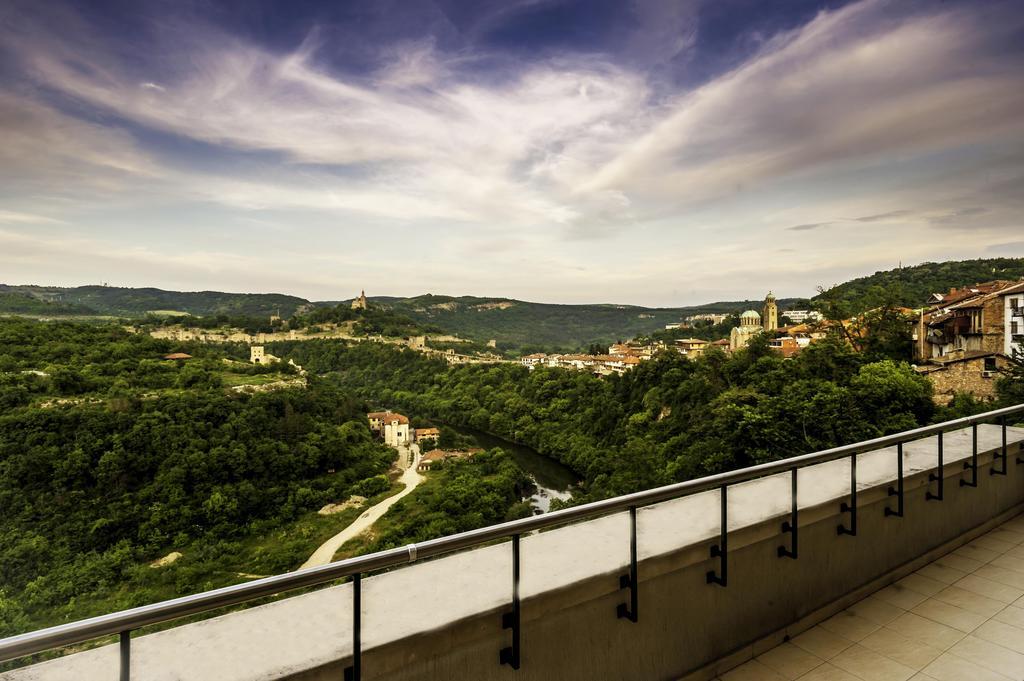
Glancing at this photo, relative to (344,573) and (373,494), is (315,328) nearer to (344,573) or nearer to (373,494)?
(373,494)

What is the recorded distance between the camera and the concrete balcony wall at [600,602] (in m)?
1.21

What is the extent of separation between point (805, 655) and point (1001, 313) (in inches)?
990

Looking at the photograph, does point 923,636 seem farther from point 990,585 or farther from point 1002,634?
point 990,585

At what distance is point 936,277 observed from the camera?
42.1 meters

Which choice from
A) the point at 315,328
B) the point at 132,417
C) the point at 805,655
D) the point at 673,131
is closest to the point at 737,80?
the point at 673,131

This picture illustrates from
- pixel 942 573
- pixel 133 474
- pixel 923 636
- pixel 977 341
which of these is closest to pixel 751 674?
pixel 923 636

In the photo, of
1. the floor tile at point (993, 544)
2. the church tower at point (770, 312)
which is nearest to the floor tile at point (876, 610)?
the floor tile at point (993, 544)

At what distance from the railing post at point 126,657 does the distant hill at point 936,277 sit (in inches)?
1331

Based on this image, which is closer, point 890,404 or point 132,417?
point 890,404

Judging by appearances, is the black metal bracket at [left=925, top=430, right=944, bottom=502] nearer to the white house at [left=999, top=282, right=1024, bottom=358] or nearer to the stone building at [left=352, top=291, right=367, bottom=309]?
the white house at [left=999, top=282, right=1024, bottom=358]

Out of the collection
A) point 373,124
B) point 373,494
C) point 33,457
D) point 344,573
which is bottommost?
point 373,494

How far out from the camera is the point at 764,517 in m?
2.10

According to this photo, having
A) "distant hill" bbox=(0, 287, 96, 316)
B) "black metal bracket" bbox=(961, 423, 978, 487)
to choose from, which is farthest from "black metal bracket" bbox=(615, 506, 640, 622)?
"distant hill" bbox=(0, 287, 96, 316)

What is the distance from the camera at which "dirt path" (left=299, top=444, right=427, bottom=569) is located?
24297 mm
